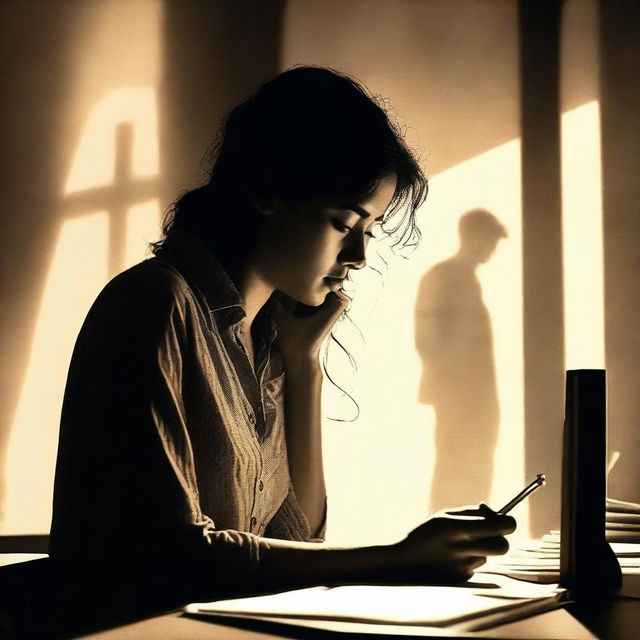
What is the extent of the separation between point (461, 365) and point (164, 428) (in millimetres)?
1292

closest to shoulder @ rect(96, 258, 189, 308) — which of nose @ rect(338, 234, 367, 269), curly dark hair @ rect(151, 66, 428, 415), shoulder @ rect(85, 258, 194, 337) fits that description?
shoulder @ rect(85, 258, 194, 337)

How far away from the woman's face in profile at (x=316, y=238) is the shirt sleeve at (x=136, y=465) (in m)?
0.28

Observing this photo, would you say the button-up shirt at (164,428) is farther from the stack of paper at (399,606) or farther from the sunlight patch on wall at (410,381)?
the sunlight patch on wall at (410,381)

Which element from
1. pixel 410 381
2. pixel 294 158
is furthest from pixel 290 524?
pixel 410 381

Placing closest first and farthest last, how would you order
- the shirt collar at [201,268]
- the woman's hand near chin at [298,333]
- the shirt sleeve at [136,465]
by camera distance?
the shirt sleeve at [136,465] → the shirt collar at [201,268] → the woman's hand near chin at [298,333]

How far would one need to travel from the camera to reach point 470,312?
2129mm

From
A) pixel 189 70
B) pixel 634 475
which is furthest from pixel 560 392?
pixel 189 70

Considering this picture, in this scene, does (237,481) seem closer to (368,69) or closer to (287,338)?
(287,338)

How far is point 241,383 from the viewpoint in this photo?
1.28 meters

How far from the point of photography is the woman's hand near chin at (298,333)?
4.84 feet

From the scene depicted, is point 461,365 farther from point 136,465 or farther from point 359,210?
point 136,465

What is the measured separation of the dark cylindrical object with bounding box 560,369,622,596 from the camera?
3.10 feet

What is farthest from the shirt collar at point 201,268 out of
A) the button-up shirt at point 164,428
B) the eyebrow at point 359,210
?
the eyebrow at point 359,210

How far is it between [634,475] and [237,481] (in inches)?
53.1
